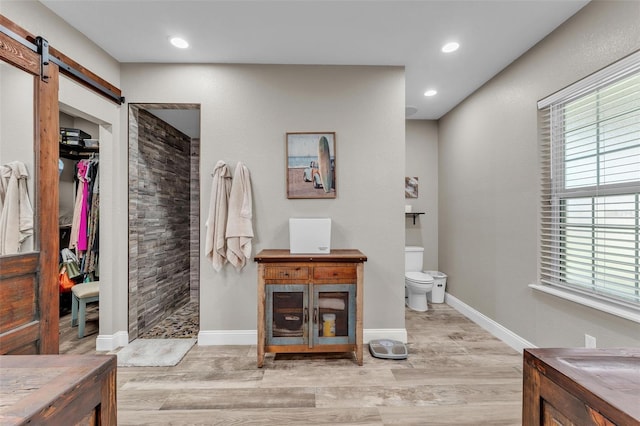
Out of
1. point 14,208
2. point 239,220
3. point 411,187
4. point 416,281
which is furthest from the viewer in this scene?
point 411,187

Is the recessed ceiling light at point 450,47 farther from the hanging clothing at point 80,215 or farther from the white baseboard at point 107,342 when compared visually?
the white baseboard at point 107,342

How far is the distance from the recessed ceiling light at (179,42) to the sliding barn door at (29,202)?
821 millimetres

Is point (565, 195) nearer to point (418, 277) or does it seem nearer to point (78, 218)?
point (418, 277)

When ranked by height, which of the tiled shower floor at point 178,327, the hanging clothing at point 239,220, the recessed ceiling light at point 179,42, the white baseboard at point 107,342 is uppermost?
the recessed ceiling light at point 179,42

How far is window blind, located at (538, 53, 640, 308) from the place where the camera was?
168 cm

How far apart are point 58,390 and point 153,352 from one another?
6.67 ft

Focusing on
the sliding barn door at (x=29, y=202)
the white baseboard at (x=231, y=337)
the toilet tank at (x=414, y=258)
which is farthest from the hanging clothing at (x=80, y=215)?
the toilet tank at (x=414, y=258)

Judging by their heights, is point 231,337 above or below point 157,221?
below

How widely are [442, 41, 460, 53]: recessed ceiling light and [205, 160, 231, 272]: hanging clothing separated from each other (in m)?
2.19

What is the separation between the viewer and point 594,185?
1919 millimetres

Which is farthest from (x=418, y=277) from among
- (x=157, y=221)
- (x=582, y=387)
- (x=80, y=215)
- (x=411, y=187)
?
(x=80, y=215)

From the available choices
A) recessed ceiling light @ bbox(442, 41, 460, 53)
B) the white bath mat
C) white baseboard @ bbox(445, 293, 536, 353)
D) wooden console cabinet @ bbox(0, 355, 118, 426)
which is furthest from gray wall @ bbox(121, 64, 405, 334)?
wooden console cabinet @ bbox(0, 355, 118, 426)

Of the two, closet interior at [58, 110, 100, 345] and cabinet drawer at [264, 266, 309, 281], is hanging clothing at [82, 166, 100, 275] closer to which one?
closet interior at [58, 110, 100, 345]

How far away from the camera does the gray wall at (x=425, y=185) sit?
3980 mm
